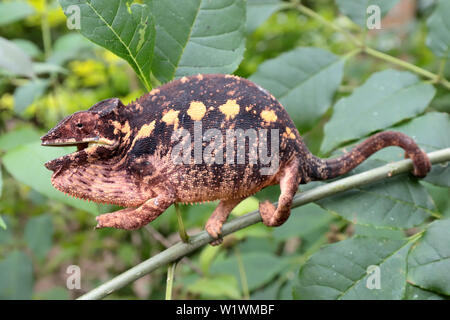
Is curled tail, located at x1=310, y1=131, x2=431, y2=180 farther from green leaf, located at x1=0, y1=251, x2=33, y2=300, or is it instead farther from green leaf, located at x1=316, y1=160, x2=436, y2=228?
green leaf, located at x1=0, y1=251, x2=33, y2=300

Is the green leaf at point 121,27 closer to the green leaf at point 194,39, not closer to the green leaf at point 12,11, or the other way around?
the green leaf at point 194,39

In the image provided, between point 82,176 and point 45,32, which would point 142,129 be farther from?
point 45,32

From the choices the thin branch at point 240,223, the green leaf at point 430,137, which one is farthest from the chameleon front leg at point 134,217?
the green leaf at point 430,137

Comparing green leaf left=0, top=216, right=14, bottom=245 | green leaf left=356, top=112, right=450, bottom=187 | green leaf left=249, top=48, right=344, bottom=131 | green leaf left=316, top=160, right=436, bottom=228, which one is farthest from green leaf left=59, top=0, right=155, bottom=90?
green leaf left=0, top=216, right=14, bottom=245

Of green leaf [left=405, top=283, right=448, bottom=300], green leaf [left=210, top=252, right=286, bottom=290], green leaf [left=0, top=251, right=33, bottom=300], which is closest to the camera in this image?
green leaf [left=405, top=283, right=448, bottom=300]

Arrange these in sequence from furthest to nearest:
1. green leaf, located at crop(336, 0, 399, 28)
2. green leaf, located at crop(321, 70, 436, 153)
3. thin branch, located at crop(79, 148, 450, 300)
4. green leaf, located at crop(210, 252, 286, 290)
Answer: green leaf, located at crop(210, 252, 286, 290), green leaf, located at crop(336, 0, 399, 28), green leaf, located at crop(321, 70, 436, 153), thin branch, located at crop(79, 148, 450, 300)

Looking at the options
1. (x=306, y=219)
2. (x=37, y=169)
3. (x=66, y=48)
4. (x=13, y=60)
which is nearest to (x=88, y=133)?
(x=37, y=169)
